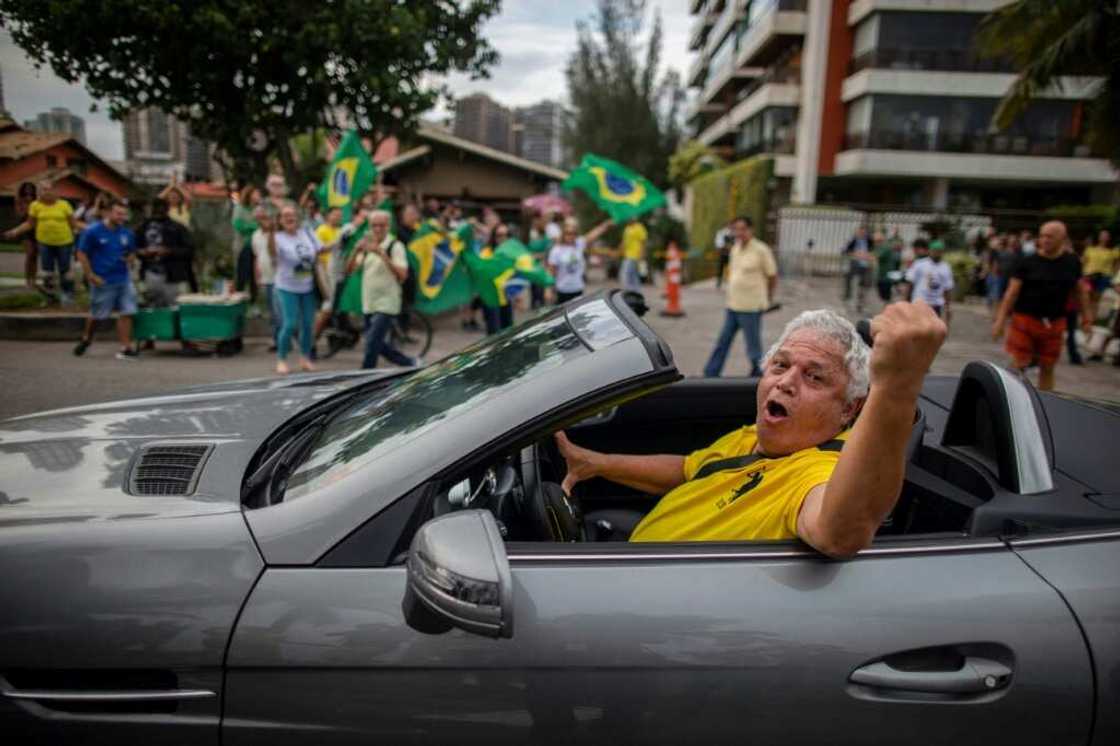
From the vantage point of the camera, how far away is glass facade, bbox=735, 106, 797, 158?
3462cm

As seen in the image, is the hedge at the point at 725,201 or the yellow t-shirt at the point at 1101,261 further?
the hedge at the point at 725,201

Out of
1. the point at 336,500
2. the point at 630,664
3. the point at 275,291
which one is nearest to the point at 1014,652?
the point at 630,664

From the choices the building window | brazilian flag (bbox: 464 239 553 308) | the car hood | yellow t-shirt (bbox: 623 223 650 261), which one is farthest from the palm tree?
the building window

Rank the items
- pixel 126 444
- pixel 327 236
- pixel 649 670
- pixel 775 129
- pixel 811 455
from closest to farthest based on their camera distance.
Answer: pixel 649 670, pixel 811 455, pixel 126 444, pixel 327 236, pixel 775 129

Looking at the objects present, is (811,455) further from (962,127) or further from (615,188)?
(962,127)

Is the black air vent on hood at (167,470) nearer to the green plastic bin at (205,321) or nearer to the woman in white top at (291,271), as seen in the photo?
the woman in white top at (291,271)

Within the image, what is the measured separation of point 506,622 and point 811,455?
3.26ft

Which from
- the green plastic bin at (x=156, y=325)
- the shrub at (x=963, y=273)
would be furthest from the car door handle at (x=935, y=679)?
the shrub at (x=963, y=273)

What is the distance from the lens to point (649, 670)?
4.47 ft

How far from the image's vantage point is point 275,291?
7.69m

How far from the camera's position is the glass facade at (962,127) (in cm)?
3011

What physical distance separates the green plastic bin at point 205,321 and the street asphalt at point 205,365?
10.7 inches

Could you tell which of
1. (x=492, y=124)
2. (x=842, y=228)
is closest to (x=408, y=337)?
(x=842, y=228)

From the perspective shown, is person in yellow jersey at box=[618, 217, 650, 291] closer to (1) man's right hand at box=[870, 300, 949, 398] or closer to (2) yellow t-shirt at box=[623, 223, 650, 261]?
(2) yellow t-shirt at box=[623, 223, 650, 261]
